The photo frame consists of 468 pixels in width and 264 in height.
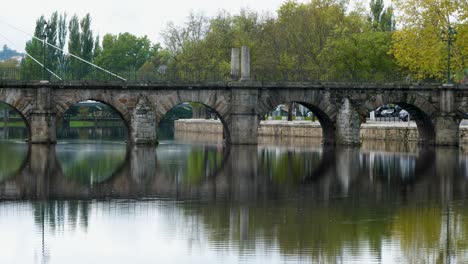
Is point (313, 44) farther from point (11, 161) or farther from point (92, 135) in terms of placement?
point (11, 161)

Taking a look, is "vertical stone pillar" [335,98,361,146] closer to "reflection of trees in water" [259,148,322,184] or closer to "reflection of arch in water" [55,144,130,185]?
"reflection of trees in water" [259,148,322,184]

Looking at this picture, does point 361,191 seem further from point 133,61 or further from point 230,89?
point 133,61

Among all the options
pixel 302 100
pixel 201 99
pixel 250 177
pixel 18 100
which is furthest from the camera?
pixel 302 100

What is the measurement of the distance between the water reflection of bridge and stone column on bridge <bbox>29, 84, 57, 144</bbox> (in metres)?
4.14

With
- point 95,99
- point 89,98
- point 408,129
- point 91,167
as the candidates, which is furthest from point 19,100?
point 408,129

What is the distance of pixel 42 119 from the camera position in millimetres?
51562

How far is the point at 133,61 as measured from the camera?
127 meters

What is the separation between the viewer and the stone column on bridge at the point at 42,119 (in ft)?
168

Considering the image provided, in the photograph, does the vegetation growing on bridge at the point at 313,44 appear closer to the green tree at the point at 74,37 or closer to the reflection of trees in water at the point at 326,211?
the green tree at the point at 74,37

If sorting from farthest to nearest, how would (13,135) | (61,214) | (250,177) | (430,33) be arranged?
(13,135)
(430,33)
(250,177)
(61,214)

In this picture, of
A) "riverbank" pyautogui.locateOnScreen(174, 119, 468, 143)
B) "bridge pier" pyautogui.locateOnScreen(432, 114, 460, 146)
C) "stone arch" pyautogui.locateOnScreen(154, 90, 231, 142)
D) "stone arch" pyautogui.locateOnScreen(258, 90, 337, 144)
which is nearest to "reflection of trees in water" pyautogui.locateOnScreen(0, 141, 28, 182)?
"stone arch" pyautogui.locateOnScreen(154, 90, 231, 142)

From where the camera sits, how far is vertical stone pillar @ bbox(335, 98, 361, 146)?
2163 inches

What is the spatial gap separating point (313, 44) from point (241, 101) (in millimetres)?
24577

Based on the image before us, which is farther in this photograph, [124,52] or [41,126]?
[124,52]
